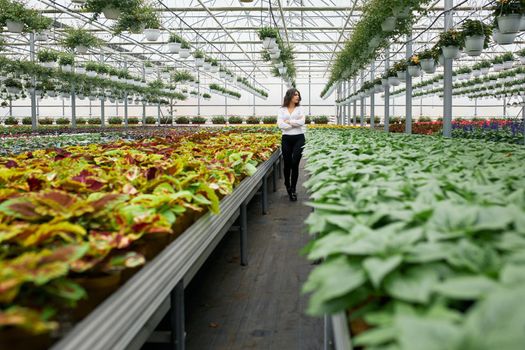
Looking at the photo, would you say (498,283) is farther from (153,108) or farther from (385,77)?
(153,108)

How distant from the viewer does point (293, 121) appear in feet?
21.7

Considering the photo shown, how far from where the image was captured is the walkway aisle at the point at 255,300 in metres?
2.89

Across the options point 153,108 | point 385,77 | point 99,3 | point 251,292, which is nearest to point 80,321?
point 251,292

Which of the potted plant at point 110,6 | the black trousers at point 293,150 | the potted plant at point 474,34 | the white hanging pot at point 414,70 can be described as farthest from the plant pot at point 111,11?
the white hanging pot at point 414,70

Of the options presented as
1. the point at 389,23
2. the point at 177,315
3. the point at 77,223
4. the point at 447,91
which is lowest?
the point at 177,315

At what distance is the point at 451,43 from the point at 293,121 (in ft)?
7.64

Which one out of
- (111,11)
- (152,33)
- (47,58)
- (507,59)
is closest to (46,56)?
(47,58)

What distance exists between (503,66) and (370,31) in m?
9.63

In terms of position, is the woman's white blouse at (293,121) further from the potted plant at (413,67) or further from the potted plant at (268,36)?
the potted plant at (268,36)

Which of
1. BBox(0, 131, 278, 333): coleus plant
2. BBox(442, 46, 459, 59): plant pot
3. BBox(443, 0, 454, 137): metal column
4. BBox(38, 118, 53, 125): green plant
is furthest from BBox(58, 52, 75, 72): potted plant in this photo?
BBox(38, 118, 53, 125): green plant

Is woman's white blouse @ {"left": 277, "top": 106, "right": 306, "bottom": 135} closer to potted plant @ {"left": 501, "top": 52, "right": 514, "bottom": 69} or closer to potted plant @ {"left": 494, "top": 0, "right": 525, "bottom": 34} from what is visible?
potted plant @ {"left": 494, "top": 0, "right": 525, "bottom": 34}

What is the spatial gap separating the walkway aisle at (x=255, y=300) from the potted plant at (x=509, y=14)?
10.2 feet

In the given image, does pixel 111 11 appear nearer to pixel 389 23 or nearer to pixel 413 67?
pixel 389 23

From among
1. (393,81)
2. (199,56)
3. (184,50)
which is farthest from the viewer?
(199,56)
